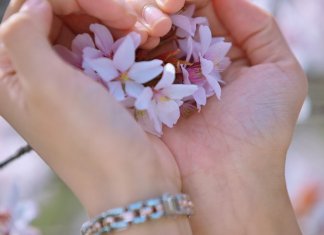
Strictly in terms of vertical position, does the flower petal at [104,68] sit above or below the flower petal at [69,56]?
below

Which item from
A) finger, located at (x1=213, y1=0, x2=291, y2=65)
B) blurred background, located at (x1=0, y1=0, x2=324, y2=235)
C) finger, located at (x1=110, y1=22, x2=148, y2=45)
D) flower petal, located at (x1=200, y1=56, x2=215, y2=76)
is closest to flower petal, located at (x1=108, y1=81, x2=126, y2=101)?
finger, located at (x1=110, y1=22, x2=148, y2=45)

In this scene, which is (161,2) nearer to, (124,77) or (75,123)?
(124,77)

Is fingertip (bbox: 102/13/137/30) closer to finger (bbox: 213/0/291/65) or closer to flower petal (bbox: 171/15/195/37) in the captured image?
flower petal (bbox: 171/15/195/37)

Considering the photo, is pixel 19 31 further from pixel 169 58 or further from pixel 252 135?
pixel 252 135

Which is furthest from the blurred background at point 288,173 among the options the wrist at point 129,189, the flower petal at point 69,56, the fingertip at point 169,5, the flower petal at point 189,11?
the wrist at point 129,189

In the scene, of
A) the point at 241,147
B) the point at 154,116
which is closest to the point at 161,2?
the point at 154,116

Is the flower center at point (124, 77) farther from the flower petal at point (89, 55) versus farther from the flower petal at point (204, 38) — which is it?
the flower petal at point (204, 38)
